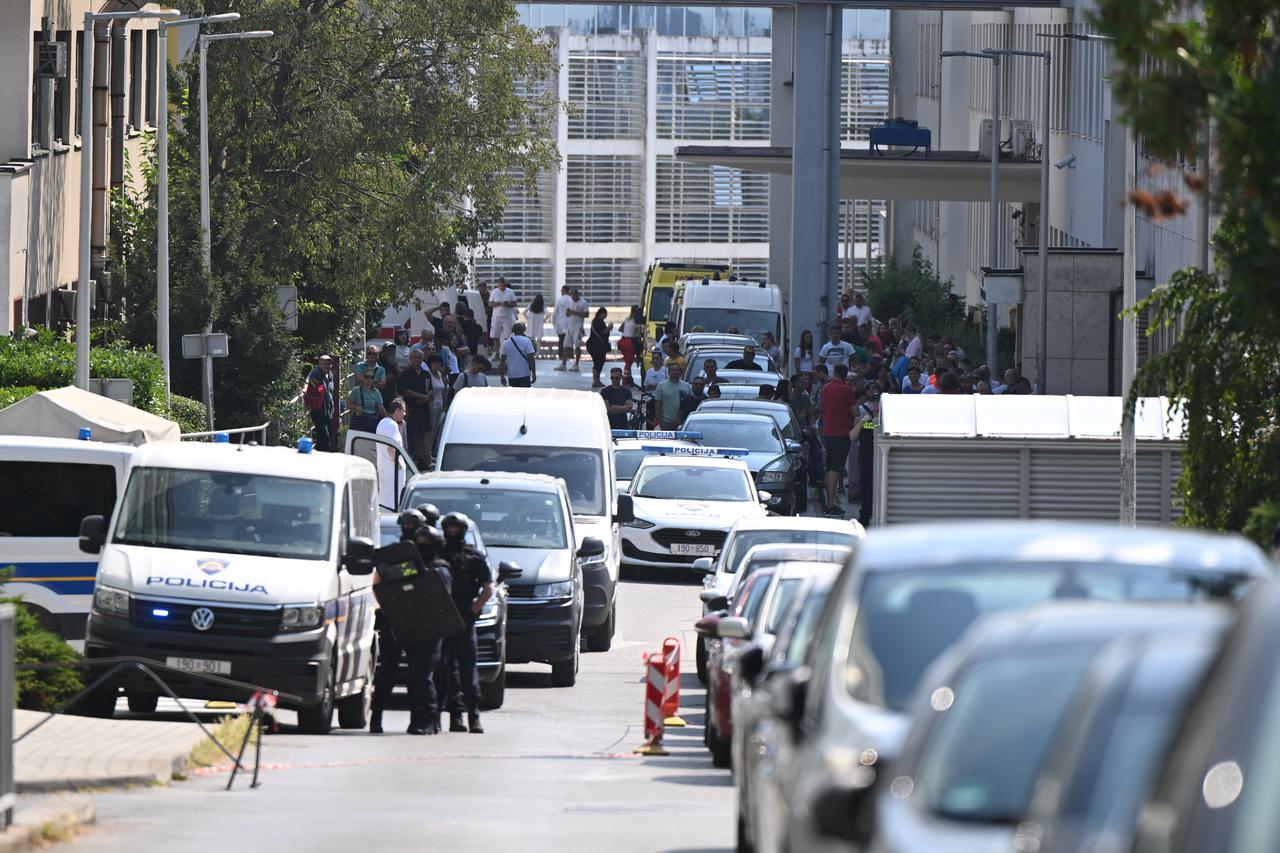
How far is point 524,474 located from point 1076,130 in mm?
34237

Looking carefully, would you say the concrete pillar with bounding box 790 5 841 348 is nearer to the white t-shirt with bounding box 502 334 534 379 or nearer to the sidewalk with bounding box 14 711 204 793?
the white t-shirt with bounding box 502 334 534 379

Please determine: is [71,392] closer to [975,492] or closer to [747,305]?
[975,492]

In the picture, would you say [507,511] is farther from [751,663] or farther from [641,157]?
[641,157]

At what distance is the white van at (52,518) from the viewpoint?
17.7 metres

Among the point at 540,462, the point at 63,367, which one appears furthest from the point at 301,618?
the point at 63,367

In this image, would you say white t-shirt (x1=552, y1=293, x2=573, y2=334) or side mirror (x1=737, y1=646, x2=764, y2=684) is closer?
side mirror (x1=737, y1=646, x2=764, y2=684)

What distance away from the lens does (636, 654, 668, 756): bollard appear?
1614 cm

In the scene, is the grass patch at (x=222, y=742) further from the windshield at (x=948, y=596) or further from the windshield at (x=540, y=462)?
the windshield at (x=540, y=462)

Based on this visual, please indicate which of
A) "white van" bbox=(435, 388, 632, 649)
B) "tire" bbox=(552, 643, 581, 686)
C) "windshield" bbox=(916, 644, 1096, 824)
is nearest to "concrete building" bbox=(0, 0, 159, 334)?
"white van" bbox=(435, 388, 632, 649)

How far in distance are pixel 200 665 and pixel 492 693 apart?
356cm

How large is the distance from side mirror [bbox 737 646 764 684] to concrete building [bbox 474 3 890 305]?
84697 millimetres

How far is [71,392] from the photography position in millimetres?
22203

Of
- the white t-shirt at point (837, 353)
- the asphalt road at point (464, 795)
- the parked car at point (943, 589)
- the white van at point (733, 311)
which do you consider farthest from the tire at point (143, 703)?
the white van at point (733, 311)

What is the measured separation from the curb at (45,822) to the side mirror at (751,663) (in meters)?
2.94
